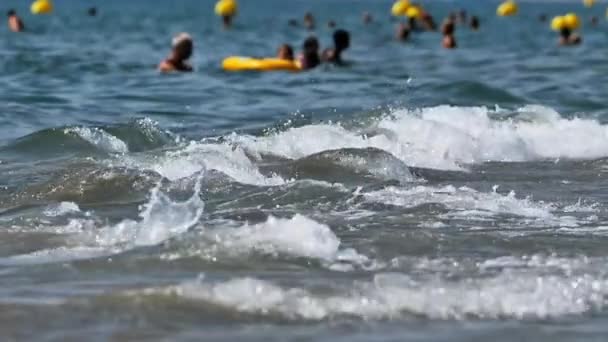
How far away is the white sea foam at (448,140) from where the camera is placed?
10695 mm

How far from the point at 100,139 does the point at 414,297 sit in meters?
6.29

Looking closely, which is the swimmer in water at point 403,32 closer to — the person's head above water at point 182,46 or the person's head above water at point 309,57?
the person's head above water at point 309,57

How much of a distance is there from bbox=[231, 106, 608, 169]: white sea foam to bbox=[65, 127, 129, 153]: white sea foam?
1.00 meters

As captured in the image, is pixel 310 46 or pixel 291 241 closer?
pixel 291 241

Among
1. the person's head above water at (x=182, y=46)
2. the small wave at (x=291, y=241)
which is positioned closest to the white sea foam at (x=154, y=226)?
the small wave at (x=291, y=241)

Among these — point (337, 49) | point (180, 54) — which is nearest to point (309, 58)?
point (337, 49)

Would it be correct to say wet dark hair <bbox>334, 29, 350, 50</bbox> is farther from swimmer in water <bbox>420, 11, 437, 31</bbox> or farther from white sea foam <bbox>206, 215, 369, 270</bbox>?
white sea foam <bbox>206, 215, 369, 270</bbox>

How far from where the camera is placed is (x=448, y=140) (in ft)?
36.5

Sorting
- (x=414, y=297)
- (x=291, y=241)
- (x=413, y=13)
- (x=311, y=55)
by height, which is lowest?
(x=414, y=297)

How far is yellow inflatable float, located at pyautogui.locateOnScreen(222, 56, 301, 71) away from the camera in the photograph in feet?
62.7

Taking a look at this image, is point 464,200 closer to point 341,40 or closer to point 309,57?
point 309,57

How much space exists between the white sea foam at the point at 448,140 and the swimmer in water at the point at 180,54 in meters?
5.58

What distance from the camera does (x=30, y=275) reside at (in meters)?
6.00

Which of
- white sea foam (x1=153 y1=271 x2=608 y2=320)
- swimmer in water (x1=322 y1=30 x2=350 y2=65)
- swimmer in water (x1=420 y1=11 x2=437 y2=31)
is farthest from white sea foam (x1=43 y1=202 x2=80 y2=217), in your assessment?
swimmer in water (x1=420 y1=11 x2=437 y2=31)
